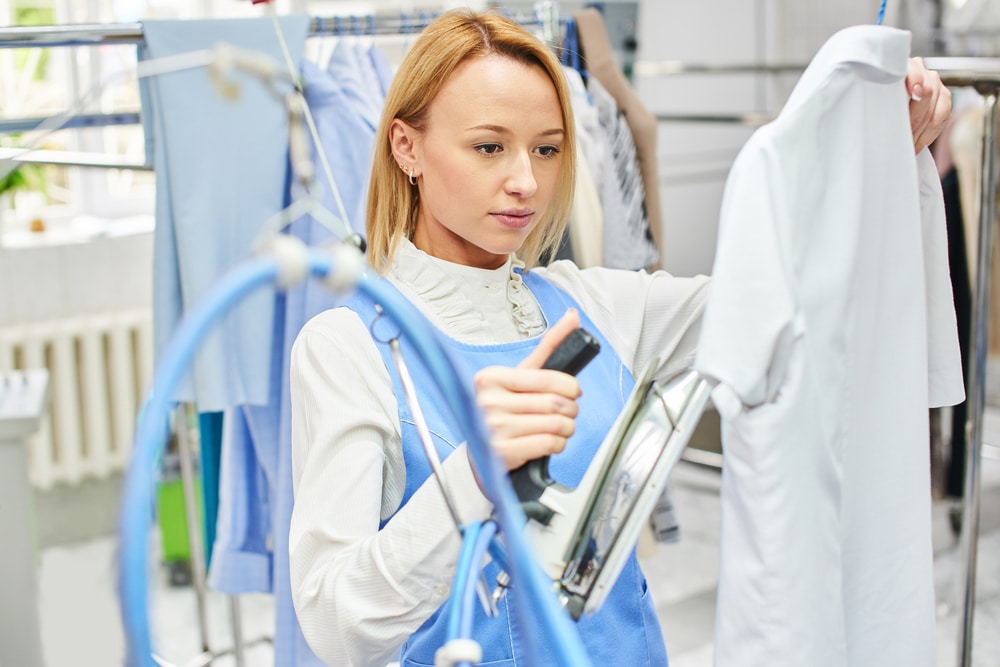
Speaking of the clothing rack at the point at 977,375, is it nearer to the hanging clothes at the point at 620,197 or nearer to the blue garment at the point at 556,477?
the hanging clothes at the point at 620,197

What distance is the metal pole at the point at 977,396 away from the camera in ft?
5.05

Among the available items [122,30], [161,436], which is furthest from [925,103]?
[122,30]

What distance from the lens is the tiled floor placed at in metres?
2.31

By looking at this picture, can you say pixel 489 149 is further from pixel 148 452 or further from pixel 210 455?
pixel 210 455

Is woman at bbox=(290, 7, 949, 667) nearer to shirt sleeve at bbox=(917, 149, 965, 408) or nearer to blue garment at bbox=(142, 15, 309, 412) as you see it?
shirt sleeve at bbox=(917, 149, 965, 408)

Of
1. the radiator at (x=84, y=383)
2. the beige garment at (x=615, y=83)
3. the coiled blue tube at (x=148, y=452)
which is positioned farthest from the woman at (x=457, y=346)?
the radiator at (x=84, y=383)

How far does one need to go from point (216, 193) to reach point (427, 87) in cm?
61

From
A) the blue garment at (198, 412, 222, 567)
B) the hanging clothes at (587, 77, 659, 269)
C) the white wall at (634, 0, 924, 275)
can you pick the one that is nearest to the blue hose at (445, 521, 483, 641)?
the blue garment at (198, 412, 222, 567)

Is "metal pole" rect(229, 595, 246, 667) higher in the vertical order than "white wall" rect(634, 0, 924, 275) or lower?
lower

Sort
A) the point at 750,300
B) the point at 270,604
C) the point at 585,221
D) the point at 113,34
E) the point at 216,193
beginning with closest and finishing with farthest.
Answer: the point at 750,300 < the point at 113,34 < the point at 216,193 < the point at 585,221 < the point at 270,604

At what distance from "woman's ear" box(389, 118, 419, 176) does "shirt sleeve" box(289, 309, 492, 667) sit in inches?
6.8

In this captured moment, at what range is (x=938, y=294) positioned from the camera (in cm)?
Result: 99

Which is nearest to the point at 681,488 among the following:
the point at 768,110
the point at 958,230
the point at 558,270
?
the point at 958,230

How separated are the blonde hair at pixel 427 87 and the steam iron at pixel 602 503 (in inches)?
15.8
